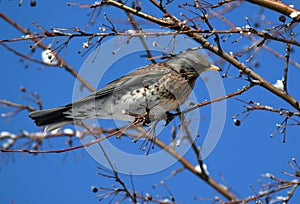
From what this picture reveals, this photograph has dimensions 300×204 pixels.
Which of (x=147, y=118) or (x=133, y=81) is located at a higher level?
(x=133, y=81)

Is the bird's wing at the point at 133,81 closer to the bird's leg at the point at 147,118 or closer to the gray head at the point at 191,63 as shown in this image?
the gray head at the point at 191,63

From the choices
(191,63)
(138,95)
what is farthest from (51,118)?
(191,63)

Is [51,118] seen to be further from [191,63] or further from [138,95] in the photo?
[191,63]

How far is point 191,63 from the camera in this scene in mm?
4273

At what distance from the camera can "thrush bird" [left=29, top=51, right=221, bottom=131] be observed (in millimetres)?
3795

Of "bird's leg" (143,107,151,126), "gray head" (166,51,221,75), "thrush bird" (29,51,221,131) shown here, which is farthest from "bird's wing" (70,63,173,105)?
"bird's leg" (143,107,151,126)

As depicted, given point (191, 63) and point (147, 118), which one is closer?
point (147, 118)

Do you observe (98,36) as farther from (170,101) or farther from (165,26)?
(170,101)

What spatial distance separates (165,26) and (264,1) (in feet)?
1.98

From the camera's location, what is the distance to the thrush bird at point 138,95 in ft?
12.5

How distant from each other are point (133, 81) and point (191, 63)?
630mm

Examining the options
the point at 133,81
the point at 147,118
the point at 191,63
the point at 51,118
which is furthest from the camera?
the point at 191,63

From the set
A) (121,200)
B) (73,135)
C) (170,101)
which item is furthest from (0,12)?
(121,200)

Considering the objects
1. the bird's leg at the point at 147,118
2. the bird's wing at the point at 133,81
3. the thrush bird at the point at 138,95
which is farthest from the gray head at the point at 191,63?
the bird's leg at the point at 147,118
